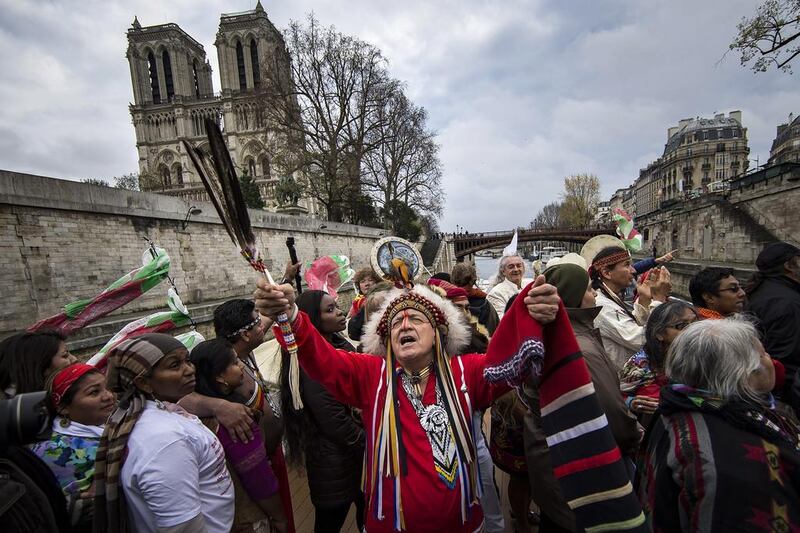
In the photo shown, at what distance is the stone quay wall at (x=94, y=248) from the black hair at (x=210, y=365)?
751 centimetres

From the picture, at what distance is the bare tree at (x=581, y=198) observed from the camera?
5788 centimetres

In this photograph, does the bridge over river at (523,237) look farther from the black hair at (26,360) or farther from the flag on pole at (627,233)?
the black hair at (26,360)

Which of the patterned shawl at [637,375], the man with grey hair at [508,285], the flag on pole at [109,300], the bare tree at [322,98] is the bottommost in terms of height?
the patterned shawl at [637,375]

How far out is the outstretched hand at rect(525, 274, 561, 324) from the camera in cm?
133

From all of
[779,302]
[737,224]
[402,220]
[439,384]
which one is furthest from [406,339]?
[402,220]

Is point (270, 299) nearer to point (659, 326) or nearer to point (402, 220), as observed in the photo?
point (659, 326)

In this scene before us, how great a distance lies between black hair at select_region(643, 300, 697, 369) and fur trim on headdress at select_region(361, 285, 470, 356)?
1.01 metres

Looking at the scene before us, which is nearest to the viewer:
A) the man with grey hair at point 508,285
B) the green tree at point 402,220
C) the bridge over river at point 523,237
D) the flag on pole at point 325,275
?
the man with grey hair at point 508,285

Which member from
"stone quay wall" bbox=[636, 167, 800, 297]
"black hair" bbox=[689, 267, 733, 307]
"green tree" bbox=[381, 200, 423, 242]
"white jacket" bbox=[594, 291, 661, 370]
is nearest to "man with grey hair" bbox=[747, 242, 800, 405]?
"black hair" bbox=[689, 267, 733, 307]

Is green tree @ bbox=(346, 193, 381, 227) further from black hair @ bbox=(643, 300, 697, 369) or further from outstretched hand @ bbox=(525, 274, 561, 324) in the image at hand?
outstretched hand @ bbox=(525, 274, 561, 324)

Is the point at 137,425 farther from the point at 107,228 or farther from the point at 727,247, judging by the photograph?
the point at 727,247

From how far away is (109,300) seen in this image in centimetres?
300

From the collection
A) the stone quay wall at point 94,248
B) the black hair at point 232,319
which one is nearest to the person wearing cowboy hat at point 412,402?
the black hair at point 232,319

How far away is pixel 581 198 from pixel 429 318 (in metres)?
65.6
